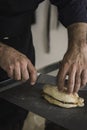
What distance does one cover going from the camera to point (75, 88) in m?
0.86

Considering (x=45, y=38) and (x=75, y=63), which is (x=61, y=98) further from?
(x=45, y=38)

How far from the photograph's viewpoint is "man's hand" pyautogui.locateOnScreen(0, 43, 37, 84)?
840 millimetres

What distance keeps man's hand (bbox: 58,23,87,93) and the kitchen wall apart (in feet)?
3.07

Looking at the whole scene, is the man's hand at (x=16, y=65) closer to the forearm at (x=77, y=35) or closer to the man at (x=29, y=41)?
the man at (x=29, y=41)

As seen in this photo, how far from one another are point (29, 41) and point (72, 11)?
25cm

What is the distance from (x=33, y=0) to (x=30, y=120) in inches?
18.0

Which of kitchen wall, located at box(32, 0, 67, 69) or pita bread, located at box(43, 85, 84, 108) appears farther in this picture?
kitchen wall, located at box(32, 0, 67, 69)

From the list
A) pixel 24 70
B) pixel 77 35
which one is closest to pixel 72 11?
pixel 77 35

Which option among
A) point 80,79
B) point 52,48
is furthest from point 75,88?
point 52,48

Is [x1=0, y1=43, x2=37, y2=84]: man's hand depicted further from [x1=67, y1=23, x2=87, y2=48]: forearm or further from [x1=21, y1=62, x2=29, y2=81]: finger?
[x1=67, y1=23, x2=87, y2=48]: forearm

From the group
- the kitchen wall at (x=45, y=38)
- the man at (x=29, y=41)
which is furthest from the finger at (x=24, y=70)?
the kitchen wall at (x=45, y=38)

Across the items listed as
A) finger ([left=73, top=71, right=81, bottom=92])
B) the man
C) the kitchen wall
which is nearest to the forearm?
the man

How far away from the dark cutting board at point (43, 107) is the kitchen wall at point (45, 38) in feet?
3.15

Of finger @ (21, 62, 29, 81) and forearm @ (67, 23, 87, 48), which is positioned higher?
forearm @ (67, 23, 87, 48)
